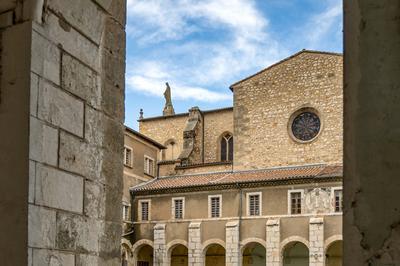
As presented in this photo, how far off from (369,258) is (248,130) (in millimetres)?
27875

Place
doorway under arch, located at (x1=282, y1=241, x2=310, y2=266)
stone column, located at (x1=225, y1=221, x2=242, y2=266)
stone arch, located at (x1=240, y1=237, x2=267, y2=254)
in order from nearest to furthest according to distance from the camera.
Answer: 1. stone arch, located at (x1=240, y1=237, x2=267, y2=254)
2. stone column, located at (x1=225, y1=221, x2=242, y2=266)
3. doorway under arch, located at (x1=282, y1=241, x2=310, y2=266)

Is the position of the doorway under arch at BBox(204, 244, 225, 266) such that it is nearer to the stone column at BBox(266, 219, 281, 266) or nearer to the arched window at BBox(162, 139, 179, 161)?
the stone column at BBox(266, 219, 281, 266)

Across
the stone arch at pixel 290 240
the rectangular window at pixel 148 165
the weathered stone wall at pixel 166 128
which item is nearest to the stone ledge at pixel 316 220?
the stone arch at pixel 290 240

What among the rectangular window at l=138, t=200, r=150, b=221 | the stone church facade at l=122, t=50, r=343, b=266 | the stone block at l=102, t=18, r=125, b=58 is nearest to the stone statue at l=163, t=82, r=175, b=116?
the stone church facade at l=122, t=50, r=343, b=266

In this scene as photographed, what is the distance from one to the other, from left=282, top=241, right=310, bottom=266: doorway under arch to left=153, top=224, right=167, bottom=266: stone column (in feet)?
18.4

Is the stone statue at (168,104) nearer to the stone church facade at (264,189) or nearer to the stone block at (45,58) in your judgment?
the stone church facade at (264,189)

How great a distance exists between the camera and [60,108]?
114 inches

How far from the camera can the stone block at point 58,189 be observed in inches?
106

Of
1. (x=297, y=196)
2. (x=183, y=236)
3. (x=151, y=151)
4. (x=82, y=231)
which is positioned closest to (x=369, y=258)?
(x=82, y=231)

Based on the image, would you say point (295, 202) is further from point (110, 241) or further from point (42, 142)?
point (42, 142)

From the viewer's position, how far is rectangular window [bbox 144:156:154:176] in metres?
30.7

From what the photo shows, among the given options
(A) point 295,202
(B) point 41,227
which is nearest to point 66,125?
(B) point 41,227

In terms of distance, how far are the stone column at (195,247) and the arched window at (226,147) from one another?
7871 millimetres

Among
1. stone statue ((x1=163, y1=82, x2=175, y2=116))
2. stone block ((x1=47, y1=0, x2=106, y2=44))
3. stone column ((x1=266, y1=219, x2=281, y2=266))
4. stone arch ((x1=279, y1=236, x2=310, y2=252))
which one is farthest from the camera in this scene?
stone statue ((x1=163, y1=82, x2=175, y2=116))
